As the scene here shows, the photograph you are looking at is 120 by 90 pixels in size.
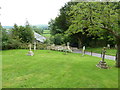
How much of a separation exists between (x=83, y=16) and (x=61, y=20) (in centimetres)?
1124

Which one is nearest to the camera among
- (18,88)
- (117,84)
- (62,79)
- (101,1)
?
(18,88)

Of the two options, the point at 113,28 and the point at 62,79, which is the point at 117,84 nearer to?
the point at 62,79

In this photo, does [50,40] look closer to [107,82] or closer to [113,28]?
[113,28]

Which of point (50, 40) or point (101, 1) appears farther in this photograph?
point (50, 40)

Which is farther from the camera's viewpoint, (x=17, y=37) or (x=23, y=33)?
(x=23, y=33)

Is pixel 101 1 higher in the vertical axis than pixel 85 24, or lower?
higher

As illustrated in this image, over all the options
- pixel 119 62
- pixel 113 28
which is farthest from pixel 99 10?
pixel 119 62

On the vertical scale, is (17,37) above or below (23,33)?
below

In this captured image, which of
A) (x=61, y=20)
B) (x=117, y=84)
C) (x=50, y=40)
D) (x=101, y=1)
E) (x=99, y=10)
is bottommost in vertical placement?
(x=117, y=84)

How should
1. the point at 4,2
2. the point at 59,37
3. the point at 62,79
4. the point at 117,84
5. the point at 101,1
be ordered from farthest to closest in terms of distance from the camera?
1. the point at 59,37
2. the point at 101,1
3. the point at 4,2
4. the point at 62,79
5. the point at 117,84

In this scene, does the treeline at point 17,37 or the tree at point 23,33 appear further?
the tree at point 23,33

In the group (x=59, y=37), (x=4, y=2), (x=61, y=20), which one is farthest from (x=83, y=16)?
(x=59, y=37)

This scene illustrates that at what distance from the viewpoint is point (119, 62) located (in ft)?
19.1

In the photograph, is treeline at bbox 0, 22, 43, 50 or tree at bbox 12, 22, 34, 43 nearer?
treeline at bbox 0, 22, 43, 50
